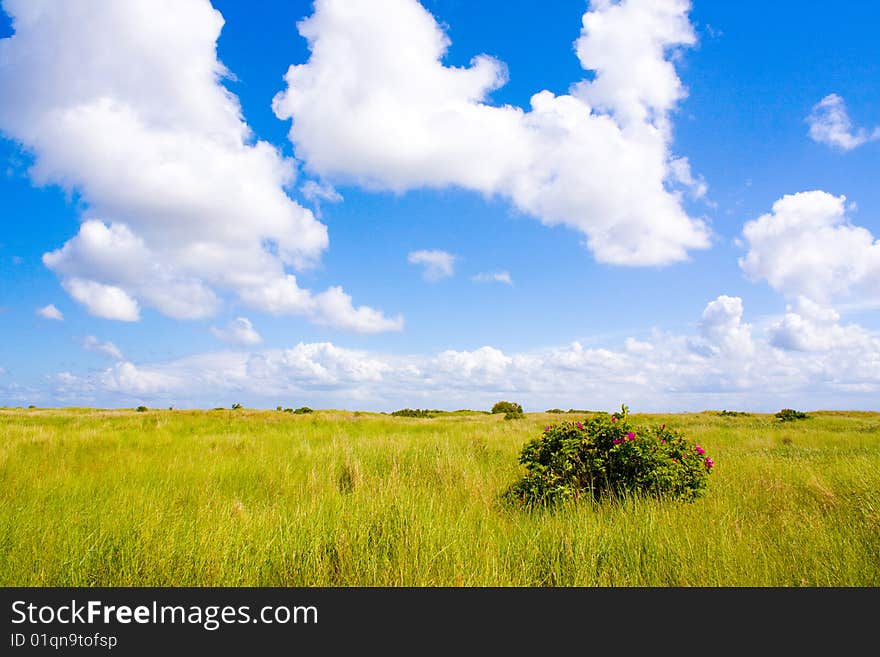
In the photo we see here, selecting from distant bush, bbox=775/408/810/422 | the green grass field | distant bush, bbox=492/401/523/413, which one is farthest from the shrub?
the green grass field

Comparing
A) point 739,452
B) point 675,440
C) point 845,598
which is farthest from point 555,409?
point 845,598

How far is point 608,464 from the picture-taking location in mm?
6762

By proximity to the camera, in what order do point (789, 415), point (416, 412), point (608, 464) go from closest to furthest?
point (608, 464)
point (789, 415)
point (416, 412)

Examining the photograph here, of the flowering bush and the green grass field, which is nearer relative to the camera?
the green grass field

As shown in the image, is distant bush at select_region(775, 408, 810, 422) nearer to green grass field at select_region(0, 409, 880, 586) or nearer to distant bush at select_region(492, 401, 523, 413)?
distant bush at select_region(492, 401, 523, 413)

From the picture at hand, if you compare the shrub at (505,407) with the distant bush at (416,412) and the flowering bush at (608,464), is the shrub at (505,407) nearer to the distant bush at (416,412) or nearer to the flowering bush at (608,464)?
the distant bush at (416,412)

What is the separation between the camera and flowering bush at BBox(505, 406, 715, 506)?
20.6 ft

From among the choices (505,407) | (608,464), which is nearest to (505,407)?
(505,407)

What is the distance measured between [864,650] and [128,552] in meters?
5.31

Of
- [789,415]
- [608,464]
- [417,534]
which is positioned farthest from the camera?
[789,415]

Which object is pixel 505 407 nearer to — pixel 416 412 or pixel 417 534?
pixel 416 412

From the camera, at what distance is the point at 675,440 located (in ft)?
23.2

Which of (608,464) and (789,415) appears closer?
(608,464)

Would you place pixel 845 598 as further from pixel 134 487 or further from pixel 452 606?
pixel 134 487
